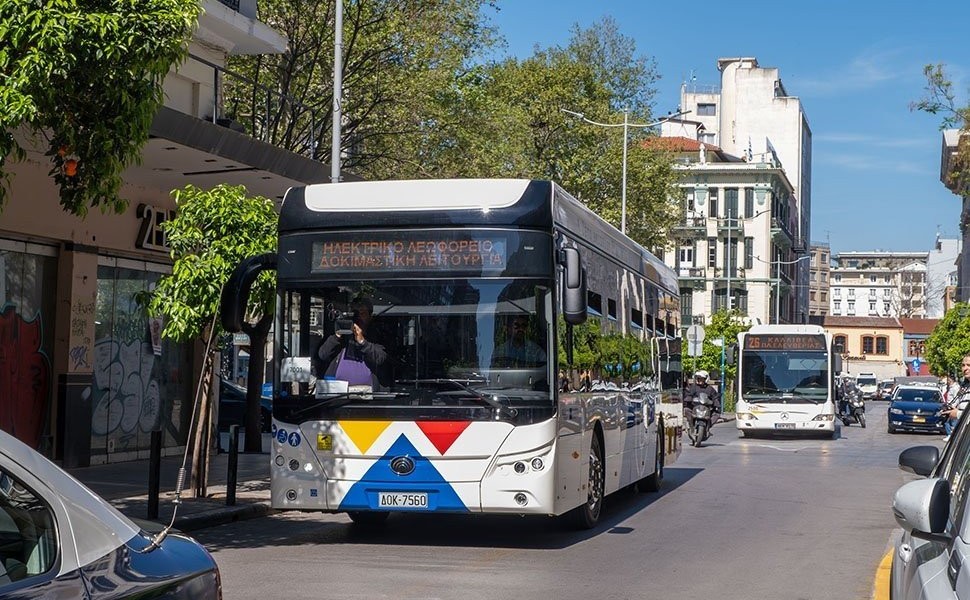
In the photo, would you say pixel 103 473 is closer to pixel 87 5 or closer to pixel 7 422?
pixel 7 422

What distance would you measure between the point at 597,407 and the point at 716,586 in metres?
3.61

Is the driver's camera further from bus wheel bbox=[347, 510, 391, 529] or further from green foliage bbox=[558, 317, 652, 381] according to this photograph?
bus wheel bbox=[347, 510, 391, 529]

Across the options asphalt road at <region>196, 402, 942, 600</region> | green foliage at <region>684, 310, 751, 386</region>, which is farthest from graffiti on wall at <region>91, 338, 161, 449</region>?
green foliage at <region>684, 310, 751, 386</region>

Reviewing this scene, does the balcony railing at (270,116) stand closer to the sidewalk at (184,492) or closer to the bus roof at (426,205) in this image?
the sidewalk at (184,492)

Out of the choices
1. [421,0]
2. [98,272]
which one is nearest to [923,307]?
[421,0]

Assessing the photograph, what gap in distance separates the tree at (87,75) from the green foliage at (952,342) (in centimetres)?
5971

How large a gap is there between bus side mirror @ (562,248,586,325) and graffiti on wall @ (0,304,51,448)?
8.82 meters

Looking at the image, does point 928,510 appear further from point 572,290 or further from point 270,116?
point 270,116

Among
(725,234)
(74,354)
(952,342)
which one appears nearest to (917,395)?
(952,342)

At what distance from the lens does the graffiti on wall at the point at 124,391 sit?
19.5 m

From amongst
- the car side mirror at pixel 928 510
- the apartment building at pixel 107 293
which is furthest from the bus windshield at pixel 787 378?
the car side mirror at pixel 928 510

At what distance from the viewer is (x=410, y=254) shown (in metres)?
11.6

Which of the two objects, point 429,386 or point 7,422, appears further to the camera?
point 7,422

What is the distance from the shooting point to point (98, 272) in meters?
19.5
